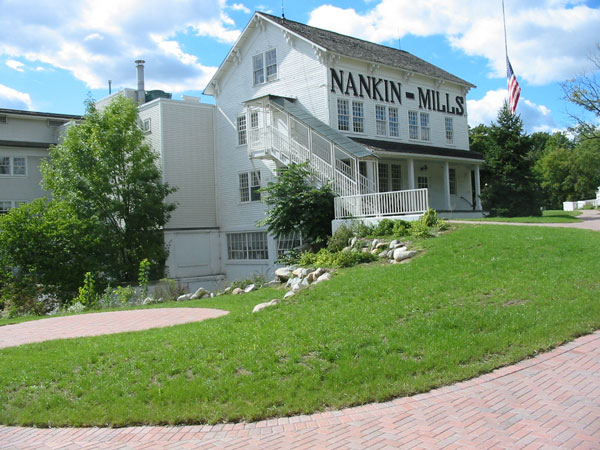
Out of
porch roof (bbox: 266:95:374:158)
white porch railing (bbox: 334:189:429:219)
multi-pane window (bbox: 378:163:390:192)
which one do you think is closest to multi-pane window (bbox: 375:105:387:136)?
multi-pane window (bbox: 378:163:390:192)

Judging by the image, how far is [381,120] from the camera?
26.1 metres

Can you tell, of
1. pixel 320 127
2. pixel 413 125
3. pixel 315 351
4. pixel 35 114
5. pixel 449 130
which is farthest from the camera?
pixel 35 114

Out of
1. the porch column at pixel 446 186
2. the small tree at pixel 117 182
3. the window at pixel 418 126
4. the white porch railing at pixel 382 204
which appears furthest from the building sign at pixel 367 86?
the small tree at pixel 117 182

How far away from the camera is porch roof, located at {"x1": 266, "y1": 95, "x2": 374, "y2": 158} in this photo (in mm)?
19906

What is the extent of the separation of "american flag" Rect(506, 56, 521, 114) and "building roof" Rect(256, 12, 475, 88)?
3.10m

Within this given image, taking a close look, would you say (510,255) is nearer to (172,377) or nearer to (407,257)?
(407,257)

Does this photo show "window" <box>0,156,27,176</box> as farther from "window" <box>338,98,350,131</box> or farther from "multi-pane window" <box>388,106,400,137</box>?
"multi-pane window" <box>388,106,400,137</box>

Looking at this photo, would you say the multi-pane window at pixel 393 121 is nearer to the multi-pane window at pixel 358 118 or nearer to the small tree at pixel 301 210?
the multi-pane window at pixel 358 118

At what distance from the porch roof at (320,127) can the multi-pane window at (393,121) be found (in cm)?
484

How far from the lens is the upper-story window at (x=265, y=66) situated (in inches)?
1019

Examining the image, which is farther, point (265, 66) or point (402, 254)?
point (265, 66)

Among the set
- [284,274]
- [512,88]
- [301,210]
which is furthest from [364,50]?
[284,274]

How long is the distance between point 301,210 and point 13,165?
22.0m

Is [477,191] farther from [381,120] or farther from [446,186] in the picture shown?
[381,120]
